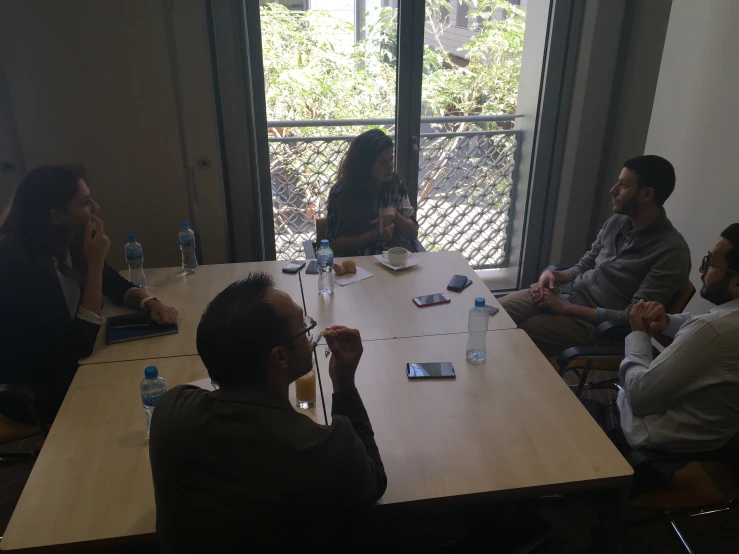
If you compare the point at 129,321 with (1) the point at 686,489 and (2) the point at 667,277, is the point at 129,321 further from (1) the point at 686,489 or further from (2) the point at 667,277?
(2) the point at 667,277

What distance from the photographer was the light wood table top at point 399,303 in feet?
6.68

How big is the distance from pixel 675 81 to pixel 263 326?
264 centimetres

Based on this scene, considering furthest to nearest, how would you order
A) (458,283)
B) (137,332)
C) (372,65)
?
(372,65)
(458,283)
(137,332)

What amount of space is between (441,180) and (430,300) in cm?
179

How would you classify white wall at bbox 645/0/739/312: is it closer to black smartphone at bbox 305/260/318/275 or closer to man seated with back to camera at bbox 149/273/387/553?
black smartphone at bbox 305/260/318/275

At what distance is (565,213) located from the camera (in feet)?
11.7

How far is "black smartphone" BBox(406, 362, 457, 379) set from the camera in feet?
5.66

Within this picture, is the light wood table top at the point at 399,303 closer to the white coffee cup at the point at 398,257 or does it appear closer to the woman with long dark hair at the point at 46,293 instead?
the white coffee cup at the point at 398,257

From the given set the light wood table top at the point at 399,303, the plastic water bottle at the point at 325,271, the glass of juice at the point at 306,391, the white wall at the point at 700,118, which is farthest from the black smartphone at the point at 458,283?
the white wall at the point at 700,118

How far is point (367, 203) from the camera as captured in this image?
9.51 ft

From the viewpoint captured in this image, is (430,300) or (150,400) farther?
(430,300)

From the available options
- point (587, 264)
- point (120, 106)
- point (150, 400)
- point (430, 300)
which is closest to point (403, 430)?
point (150, 400)

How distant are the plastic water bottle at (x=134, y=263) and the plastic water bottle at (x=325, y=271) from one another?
76cm

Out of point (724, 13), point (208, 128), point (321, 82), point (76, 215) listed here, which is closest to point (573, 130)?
point (724, 13)
